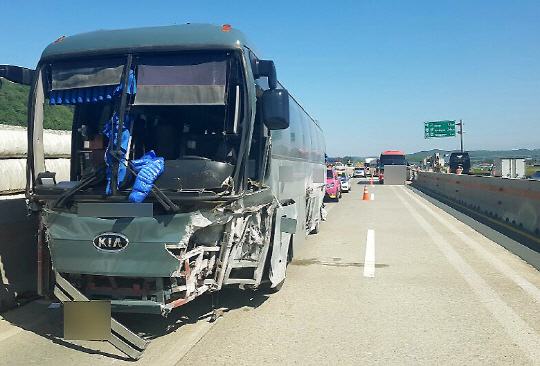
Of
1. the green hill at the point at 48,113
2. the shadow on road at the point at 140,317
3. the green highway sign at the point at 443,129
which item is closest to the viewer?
the shadow on road at the point at 140,317

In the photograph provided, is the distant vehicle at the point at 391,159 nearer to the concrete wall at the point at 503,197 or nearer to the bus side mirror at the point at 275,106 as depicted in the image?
the concrete wall at the point at 503,197

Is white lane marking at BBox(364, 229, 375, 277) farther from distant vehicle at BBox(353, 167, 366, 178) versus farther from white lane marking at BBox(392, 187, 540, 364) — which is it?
distant vehicle at BBox(353, 167, 366, 178)

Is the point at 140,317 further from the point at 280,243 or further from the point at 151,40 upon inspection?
the point at 151,40

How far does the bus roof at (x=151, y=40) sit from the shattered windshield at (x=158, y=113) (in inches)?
4.2

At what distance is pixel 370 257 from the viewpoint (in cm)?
926

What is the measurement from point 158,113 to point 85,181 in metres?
1.18

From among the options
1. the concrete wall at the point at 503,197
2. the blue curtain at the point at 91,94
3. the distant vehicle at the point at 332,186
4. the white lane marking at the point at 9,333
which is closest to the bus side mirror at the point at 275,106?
the blue curtain at the point at 91,94

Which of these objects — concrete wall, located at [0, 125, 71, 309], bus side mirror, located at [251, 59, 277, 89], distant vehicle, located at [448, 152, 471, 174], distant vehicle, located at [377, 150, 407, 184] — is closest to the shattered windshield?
bus side mirror, located at [251, 59, 277, 89]

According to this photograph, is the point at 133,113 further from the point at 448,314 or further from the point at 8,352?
the point at 448,314

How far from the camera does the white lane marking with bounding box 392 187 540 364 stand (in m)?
4.65

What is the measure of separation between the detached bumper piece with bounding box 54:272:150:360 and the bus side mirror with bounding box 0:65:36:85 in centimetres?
236

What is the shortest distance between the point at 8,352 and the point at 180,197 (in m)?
2.22

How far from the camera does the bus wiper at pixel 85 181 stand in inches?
190

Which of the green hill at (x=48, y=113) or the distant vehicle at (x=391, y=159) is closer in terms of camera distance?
the green hill at (x=48, y=113)
